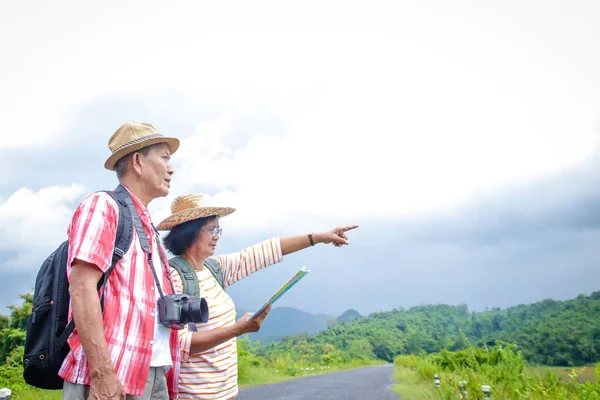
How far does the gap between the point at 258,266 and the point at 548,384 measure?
598cm

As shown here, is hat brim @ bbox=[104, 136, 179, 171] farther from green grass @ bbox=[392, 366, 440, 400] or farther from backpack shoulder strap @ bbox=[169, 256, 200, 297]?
green grass @ bbox=[392, 366, 440, 400]

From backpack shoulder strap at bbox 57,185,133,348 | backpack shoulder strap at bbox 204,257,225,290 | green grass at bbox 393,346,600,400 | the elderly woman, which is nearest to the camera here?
backpack shoulder strap at bbox 57,185,133,348

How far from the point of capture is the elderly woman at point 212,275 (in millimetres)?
3115

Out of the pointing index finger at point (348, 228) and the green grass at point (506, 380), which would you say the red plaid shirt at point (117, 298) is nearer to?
the pointing index finger at point (348, 228)

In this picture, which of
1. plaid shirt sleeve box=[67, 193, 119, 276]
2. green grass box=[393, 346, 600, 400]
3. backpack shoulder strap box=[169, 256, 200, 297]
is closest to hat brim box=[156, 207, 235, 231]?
backpack shoulder strap box=[169, 256, 200, 297]

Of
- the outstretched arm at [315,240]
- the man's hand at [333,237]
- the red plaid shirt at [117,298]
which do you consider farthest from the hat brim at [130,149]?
the man's hand at [333,237]

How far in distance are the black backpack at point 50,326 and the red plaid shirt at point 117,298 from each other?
4cm

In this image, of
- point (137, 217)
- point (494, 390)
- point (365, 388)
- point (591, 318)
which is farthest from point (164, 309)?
point (591, 318)

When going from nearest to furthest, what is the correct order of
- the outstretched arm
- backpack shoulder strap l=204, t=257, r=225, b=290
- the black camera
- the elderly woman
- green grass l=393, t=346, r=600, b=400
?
the black camera, the elderly woman, backpack shoulder strap l=204, t=257, r=225, b=290, the outstretched arm, green grass l=393, t=346, r=600, b=400

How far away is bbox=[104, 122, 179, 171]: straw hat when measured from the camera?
114 inches

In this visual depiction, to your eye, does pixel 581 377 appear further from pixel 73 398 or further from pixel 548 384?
pixel 73 398

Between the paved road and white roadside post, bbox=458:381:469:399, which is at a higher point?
white roadside post, bbox=458:381:469:399

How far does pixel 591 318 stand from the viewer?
22172mm

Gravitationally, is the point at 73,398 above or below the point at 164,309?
below
